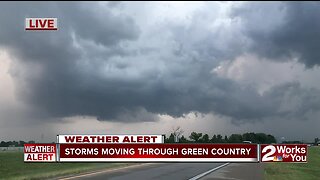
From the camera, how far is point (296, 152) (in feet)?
46.9

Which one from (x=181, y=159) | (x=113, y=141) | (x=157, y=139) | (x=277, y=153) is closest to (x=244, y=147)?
(x=277, y=153)

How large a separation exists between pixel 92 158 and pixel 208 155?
11.5ft

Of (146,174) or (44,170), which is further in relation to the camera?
(44,170)
